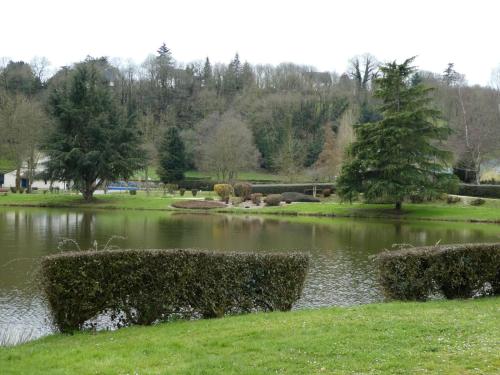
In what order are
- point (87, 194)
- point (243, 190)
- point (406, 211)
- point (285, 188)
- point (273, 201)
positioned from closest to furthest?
point (406, 211), point (273, 201), point (87, 194), point (243, 190), point (285, 188)

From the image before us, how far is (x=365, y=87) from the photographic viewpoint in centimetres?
9800

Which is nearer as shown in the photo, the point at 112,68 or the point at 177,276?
the point at 177,276

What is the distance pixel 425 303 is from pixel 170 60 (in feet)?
331

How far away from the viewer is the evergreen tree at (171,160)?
6794 cm

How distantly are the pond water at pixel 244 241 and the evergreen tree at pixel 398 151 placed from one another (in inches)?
201

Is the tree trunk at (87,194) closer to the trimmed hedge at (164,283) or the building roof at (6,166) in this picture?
the building roof at (6,166)

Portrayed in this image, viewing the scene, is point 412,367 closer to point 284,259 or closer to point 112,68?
point 284,259

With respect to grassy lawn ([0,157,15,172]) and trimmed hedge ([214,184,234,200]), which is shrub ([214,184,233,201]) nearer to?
trimmed hedge ([214,184,234,200])

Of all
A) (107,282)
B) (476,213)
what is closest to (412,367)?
(107,282)

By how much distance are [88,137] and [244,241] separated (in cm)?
3065

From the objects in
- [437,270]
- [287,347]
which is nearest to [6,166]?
[437,270]

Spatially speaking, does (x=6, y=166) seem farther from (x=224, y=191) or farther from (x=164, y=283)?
(x=164, y=283)

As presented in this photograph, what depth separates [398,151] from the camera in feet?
130

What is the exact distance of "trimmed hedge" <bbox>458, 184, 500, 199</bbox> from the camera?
1778 inches
